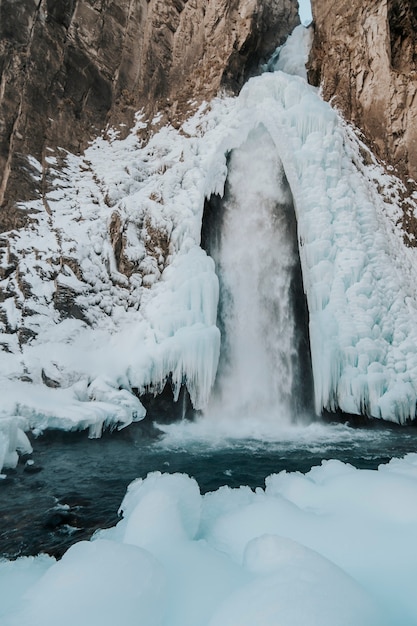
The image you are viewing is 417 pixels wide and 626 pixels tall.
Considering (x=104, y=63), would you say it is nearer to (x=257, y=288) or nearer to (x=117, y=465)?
(x=257, y=288)

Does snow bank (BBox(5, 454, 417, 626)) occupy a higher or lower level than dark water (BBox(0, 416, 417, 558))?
higher

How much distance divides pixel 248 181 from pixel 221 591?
43.4ft

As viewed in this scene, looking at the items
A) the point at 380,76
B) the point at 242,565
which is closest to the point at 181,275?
the point at 242,565

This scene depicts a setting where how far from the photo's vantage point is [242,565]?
247 centimetres

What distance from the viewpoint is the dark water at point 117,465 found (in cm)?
462

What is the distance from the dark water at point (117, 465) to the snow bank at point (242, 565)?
1.19 metres

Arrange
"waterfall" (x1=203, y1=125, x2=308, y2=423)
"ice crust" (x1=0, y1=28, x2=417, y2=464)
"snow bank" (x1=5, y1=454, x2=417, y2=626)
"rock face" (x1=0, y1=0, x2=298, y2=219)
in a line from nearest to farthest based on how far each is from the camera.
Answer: "snow bank" (x1=5, y1=454, x2=417, y2=626)
"ice crust" (x1=0, y1=28, x2=417, y2=464)
"waterfall" (x1=203, y1=125, x2=308, y2=423)
"rock face" (x1=0, y1=0, x2=298, y2=219)

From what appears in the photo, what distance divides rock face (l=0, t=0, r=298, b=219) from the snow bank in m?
13.6

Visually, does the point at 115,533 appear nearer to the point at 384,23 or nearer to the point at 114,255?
the point at 114,255

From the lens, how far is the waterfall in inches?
451

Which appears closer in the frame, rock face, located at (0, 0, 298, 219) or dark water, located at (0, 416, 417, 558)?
dark water, located at (0, 416, 417, 558)

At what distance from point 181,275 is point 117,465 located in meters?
5.74

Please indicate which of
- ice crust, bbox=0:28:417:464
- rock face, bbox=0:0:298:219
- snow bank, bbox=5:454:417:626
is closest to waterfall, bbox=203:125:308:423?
ice crust, bbox=0:28:417:464

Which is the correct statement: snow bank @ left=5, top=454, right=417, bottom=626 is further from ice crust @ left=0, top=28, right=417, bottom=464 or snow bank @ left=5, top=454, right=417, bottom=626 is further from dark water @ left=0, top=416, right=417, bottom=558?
ice crust @ left=0, top=28, right=417, bottom=464
